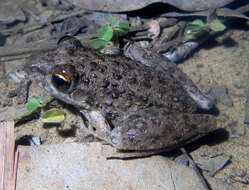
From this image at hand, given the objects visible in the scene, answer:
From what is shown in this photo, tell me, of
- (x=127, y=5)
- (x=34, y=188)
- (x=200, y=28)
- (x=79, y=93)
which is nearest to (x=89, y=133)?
(x=79, y=93)

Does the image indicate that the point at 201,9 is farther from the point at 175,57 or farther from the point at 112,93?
the point at 112,93

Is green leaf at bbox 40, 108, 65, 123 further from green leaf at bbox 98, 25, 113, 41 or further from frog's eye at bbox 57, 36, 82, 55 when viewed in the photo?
green leaf at bbox 98, 25, 113, 41

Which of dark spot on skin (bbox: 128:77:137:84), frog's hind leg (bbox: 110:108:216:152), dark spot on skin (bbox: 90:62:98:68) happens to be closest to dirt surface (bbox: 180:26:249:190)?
frog's hind leg (bbox: 110:108:216:152)

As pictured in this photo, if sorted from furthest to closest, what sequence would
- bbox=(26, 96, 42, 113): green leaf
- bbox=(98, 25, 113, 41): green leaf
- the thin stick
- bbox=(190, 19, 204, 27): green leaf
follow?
bbox=(190, 19, 204, 27): green leaf, bbox=(98, 25, 113, 41): green leaf, bbox=(26, 96, 42, 113): green leaf, the thin stick

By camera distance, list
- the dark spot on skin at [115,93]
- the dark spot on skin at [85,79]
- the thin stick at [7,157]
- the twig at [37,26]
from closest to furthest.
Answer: the thin stick at [7,157] < the dark spot on skin at [85,79] < the dark spot on skin at [115,93] < the twig at [37,26]

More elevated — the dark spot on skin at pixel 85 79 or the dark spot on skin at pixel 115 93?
the dark spot on skin at pixel 85 79

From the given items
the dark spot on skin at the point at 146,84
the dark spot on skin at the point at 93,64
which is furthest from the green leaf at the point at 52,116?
the dark spot on skin at the point at 146,84

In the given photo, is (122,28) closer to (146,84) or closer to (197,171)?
(146,84)

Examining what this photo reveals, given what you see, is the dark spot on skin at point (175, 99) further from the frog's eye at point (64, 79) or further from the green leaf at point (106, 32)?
the green leaf at point (106, 32)
